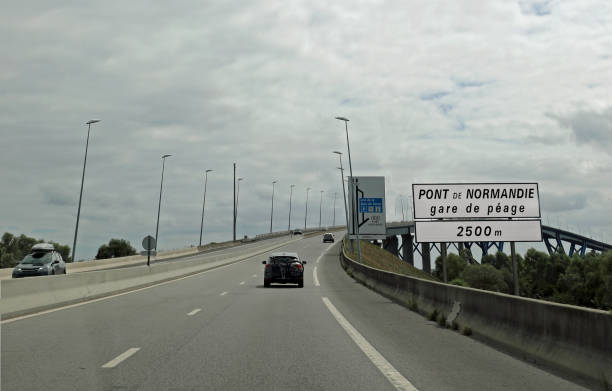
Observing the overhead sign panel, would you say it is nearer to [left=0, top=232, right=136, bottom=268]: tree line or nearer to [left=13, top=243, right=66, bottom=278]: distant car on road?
[left=13, top=243, right=66, bottom=278]: distant car on road

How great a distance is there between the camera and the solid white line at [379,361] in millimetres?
7008

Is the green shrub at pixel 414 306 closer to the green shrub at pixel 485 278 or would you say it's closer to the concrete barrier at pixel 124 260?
the concrete barrier at pixel 124 260

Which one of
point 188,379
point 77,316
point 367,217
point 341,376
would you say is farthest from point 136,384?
point 367,217

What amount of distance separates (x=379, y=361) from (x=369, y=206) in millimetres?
43054

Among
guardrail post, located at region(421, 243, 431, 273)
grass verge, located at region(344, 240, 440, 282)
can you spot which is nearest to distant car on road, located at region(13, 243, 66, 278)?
grass verge, located at region(344, 240, 440, 282)

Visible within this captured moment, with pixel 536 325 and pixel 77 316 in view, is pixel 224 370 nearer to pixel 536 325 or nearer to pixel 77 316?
pixel 536 325

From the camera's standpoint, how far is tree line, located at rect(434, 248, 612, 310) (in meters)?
106

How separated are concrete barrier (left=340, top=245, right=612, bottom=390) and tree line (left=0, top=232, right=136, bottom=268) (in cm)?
11122

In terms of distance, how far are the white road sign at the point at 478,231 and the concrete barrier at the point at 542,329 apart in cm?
709

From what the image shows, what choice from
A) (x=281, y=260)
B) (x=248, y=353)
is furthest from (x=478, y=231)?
(x=248, y=353)

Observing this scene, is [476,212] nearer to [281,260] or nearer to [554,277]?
[281,260]

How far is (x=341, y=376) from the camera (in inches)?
293

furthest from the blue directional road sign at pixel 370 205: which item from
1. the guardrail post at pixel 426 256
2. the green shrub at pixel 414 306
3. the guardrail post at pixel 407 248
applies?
the guardrail post at pixel 407 248

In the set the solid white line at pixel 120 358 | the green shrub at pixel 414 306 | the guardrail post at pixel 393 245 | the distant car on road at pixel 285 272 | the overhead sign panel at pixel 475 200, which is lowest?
the solid white line at pixel 120 358
